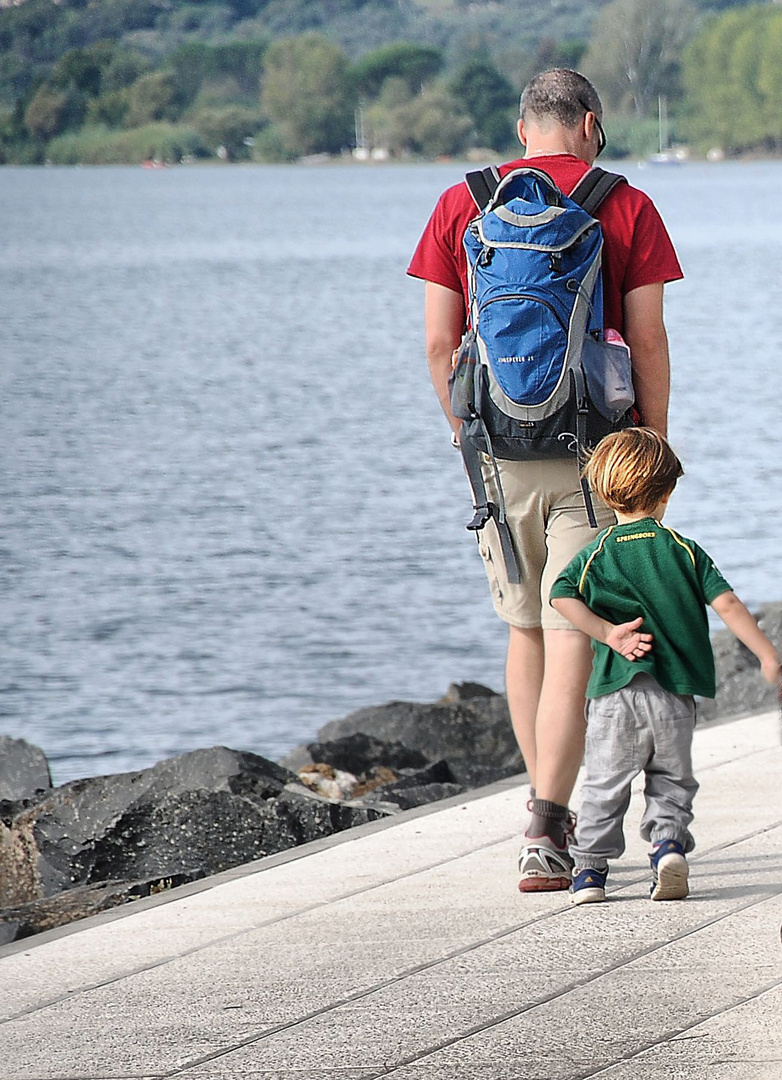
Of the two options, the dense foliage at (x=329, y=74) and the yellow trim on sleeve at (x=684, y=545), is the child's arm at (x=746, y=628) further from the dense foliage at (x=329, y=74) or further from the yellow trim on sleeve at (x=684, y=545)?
the dense foliage at (x=329, y=74)

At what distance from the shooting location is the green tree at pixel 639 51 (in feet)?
274

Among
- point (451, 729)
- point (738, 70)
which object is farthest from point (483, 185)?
point (738, 70)

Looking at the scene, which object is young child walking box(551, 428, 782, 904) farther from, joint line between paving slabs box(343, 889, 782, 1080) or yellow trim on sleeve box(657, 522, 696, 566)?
joint line between paving slabs box(343, 889, 782, 1080)

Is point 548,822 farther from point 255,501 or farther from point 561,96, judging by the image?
point 255,501

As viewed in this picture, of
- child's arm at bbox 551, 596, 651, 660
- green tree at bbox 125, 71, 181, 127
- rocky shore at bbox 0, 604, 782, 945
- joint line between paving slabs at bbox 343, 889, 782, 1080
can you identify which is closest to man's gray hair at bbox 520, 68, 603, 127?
child's arm at bbox 551, 596, 651, 660

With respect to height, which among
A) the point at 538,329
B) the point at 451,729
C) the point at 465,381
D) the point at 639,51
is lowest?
the point at 451,729

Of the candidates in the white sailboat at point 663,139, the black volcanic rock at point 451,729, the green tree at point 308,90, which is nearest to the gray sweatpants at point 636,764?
the black volcanic rock at point 451,729

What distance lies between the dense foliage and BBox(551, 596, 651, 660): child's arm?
8054 centimetres

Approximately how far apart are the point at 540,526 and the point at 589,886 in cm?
81

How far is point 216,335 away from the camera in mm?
46219

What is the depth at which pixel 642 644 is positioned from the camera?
389cm

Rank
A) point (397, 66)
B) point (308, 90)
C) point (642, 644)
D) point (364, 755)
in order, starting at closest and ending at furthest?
point (642, 644) → point (364, 755) → point (308, 90) → point (397, 66)

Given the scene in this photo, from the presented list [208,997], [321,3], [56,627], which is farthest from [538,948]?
[321,3]

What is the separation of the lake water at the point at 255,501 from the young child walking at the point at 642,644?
46 centimetres
